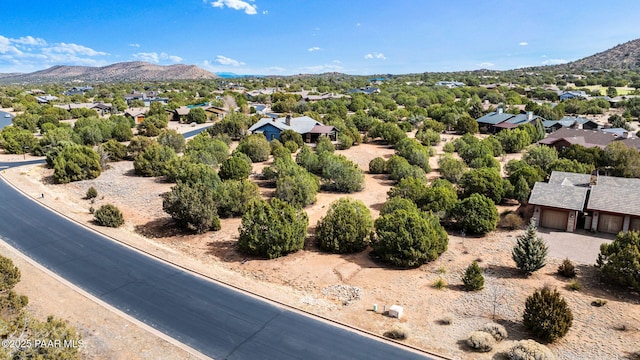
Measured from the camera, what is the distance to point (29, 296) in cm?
1969

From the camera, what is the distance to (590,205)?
3042 cm

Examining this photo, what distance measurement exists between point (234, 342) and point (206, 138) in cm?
4668

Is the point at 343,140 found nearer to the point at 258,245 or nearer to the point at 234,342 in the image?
the point at 258,245

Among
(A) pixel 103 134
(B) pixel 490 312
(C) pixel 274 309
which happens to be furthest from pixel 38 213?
(A) pixel 103 134

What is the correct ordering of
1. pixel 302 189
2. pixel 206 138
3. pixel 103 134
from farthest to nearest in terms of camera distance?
pixel 103 134, pixel 206 138, pixel 302 189

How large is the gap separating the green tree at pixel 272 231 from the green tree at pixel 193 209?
4881 millimetres

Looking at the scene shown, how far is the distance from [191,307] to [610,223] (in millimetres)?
30007

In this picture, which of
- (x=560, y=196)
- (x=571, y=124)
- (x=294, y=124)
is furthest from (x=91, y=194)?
(x=571, y=124)

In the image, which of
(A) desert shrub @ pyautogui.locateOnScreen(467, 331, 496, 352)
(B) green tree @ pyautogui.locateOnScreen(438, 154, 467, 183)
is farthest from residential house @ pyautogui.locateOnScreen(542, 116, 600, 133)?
(A) desert shrub @ pyautogui.locateOnScreen(467, 331, 496, 352)

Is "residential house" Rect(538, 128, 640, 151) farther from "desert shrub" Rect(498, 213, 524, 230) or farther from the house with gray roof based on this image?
"desert shrub" Rect(498, 213, 524, 230)

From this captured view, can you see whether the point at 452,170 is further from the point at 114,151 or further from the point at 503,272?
the point at 114,151

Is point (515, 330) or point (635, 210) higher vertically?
point (635, 210)

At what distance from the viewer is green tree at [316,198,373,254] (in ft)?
89.6

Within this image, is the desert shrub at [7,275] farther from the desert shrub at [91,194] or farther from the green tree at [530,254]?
the green tree at [530,254]
